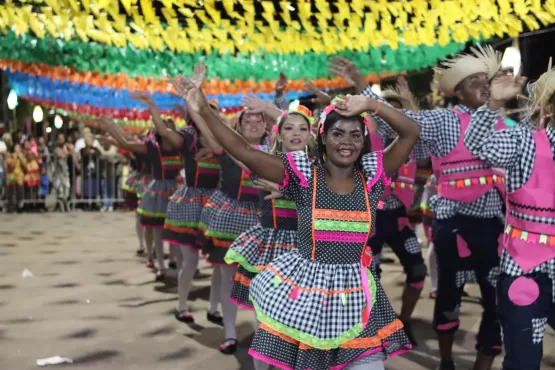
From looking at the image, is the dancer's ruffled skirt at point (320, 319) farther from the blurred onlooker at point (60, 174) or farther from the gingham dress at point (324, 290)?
the blurred onlooker at point (60, 174)

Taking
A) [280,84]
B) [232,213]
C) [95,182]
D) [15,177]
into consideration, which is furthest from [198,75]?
[95,182]

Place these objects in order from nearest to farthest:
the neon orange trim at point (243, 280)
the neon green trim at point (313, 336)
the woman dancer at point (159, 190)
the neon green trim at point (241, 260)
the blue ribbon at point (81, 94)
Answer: the neon green trim at point (313, 336), the neon green trim at point (241, 260), the neon orange trim at point (243, 280), the woman dancer at point (159, 190), the blue ribbon at point (81, 94)

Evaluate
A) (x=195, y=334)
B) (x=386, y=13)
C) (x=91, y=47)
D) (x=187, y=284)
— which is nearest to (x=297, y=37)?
(x=386, y=13)

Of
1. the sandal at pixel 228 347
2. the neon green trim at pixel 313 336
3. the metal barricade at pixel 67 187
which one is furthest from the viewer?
the metal barricade at pixel 67 187

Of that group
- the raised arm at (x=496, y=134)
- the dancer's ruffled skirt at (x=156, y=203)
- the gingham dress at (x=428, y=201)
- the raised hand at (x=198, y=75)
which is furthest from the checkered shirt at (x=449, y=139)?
the dancer's ruffled skirt at (x=156, y=203)

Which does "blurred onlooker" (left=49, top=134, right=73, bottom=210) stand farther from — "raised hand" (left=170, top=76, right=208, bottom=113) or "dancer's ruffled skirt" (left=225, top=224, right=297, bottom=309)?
"raised hand" (left=170, top=76, right=208, bottom=113)

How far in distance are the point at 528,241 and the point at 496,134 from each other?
53 centimetres

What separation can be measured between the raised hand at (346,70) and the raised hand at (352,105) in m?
0.66

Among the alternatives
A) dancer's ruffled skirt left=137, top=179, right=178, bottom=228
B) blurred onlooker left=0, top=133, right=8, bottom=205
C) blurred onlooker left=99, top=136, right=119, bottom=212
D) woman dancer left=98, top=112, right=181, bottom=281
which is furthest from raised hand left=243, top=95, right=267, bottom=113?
blurred onlooker left=99, top=136, right=119, bottom=212

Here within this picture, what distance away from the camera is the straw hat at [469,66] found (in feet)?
14.4

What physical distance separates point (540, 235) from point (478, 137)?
90 centimetres

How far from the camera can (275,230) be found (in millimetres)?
4570

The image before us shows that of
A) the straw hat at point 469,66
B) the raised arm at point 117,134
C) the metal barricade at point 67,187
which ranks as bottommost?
the metal barricade at point 67,187

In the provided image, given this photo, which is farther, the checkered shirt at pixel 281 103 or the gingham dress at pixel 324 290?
the checkered shirt at pixel 281 103
